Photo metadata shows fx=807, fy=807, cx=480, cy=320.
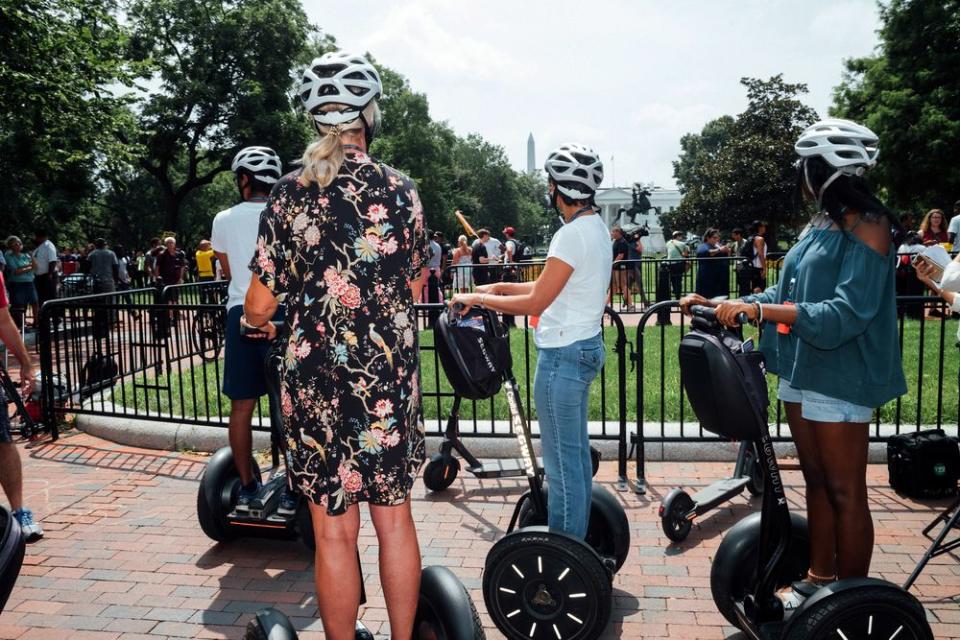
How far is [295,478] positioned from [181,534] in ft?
9.15

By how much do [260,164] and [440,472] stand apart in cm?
240

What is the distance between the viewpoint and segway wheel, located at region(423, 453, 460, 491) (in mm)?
5582

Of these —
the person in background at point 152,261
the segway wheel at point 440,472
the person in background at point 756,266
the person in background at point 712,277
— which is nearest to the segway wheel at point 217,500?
the segway wheel at point 440,472

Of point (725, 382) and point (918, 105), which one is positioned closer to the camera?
point (725, 382)

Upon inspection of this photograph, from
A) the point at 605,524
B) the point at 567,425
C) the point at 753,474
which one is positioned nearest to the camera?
the point at 567,425

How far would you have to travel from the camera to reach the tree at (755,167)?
41.0m

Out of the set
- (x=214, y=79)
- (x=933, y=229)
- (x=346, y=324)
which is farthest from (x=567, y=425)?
(x=214, y=79)

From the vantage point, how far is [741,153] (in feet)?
139

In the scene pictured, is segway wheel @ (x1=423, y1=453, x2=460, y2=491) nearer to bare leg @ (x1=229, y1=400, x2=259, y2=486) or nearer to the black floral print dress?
bare leg @ (x1=229, y1=400, x2=259, y2=486)

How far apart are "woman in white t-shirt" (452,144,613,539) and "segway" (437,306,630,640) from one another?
0.15 m

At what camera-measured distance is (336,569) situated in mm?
2686

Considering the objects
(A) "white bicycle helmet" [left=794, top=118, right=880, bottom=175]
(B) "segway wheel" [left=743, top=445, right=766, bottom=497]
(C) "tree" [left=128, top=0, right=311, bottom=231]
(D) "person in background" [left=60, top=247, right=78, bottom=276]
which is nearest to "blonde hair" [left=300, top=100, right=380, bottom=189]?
(A) "white bicycle helmet" [left=794, top=118, right=880, bottom=175]

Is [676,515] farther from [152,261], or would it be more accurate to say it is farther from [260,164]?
[152,261]

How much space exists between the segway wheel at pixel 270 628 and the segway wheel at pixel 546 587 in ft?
2.87
